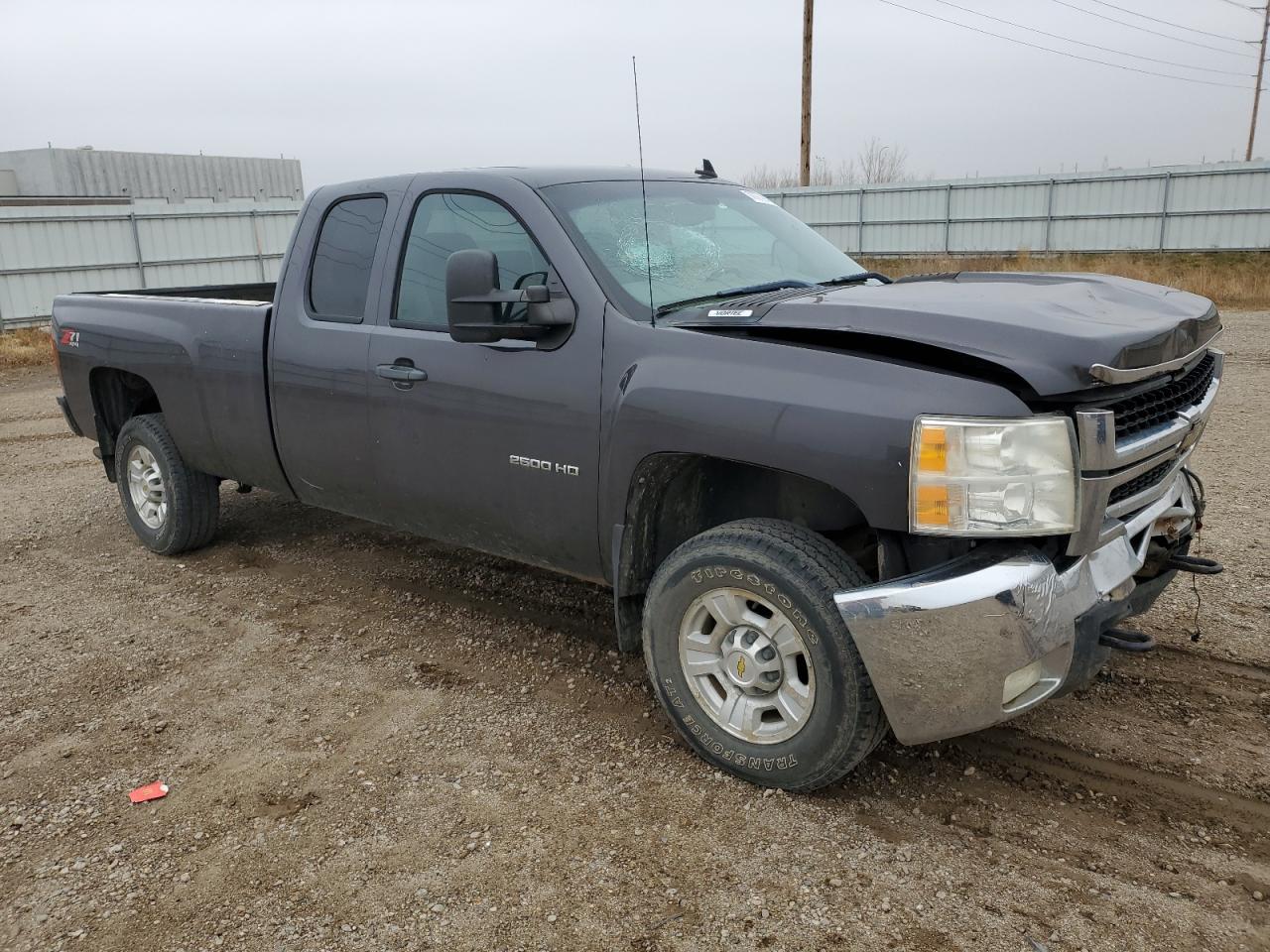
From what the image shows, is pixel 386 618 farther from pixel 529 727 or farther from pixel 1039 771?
pixel 1039 771

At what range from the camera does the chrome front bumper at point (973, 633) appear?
2.54m

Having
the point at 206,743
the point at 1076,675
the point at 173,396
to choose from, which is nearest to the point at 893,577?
the point at 1076,675

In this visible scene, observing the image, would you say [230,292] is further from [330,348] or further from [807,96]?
[807,96]

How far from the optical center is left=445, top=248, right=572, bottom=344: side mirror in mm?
3264

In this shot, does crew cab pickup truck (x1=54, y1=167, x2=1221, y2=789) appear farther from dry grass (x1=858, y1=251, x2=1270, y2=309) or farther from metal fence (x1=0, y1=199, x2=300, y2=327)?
dry grass (x1=858, y1=251, x2=1270, y2=309)

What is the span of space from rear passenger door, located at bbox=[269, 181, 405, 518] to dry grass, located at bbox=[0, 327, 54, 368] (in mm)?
12737

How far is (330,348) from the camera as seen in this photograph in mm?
4219

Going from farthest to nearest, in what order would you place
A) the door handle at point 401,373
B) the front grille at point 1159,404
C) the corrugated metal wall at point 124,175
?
the corrugated metal wall at point 124,175 → the door handle at point 401,373 → the front grille at point 1159,404

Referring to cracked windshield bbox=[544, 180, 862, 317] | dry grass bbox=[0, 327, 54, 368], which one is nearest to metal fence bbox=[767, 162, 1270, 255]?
dry grass bbox=[0, 327, 54, 368]

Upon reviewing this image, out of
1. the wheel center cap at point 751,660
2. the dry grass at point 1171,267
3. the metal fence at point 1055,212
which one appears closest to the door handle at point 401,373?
the wheel center cap at point 751,660

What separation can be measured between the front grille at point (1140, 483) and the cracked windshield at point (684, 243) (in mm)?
1433

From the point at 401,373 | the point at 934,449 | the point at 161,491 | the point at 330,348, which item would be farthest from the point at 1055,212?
the point at 934,449

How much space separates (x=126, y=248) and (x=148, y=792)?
18641mm

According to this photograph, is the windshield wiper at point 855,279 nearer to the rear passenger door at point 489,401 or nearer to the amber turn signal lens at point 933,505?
the rear passenger door at point 489,401
